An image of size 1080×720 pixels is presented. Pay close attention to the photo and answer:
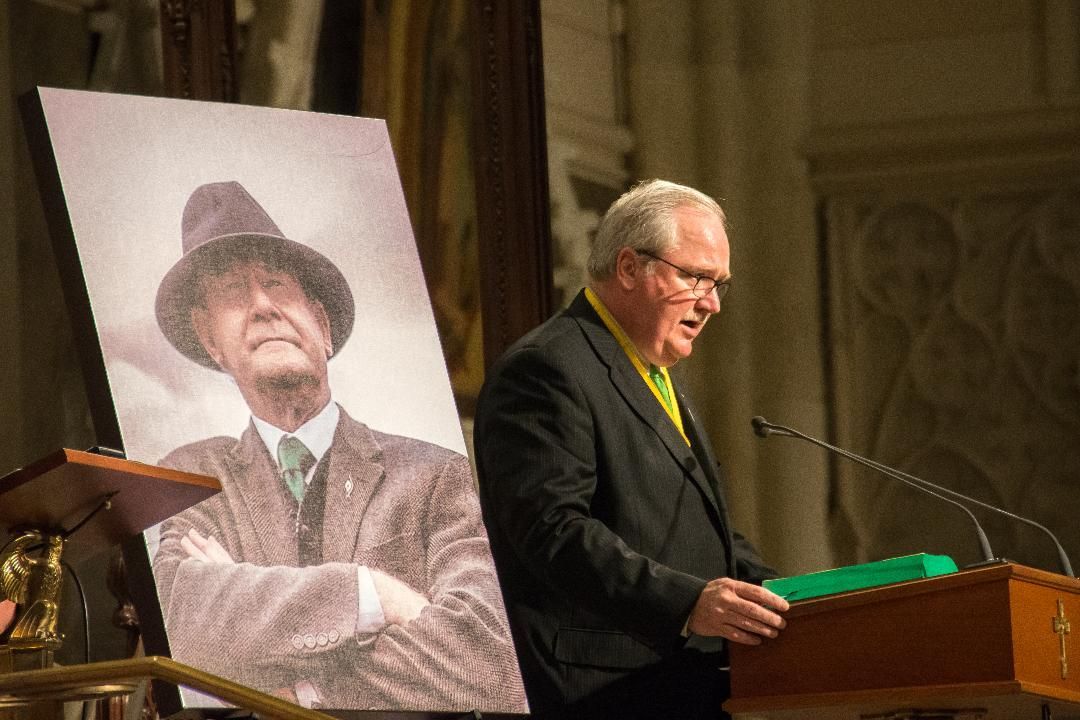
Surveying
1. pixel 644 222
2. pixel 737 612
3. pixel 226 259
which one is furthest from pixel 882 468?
pixel 226 259

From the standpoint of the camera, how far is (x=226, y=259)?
3.32 metres

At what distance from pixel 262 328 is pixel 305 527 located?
385mm

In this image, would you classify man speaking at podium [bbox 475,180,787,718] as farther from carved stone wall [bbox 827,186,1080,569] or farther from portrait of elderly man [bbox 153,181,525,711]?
carved stone wall [bbox 827,186,1080,569]

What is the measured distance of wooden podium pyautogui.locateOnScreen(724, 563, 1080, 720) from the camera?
2676 mm

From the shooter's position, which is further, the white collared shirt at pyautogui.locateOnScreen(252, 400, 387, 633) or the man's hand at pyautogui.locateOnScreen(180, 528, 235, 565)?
the white collared shirt at pyautogui.locateOnScreen(252, 400, 387, 633)

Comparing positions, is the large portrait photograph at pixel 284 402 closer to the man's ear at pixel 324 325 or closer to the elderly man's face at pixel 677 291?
the man's ear at pixel 324 325

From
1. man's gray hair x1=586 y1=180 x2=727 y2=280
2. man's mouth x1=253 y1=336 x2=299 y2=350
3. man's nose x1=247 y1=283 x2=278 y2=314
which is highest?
man's gray hair x1=586 y1=180 x2=727 y2=280

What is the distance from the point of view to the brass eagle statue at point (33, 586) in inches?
103

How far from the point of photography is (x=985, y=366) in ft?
19.8

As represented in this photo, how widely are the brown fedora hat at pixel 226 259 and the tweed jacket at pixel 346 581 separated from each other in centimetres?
20

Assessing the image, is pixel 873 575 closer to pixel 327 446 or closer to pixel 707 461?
pixel 707 461

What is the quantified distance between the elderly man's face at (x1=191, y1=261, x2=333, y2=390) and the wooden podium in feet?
3.28

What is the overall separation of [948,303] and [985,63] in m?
0.81

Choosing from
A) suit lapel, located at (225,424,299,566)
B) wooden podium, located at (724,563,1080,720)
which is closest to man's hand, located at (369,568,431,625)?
suit lapel, located at (225,424,299,566)
